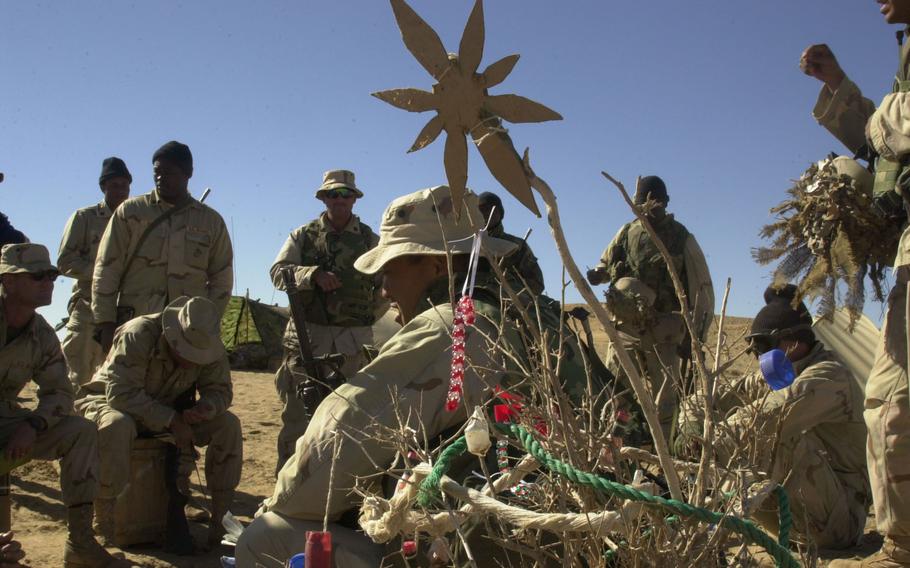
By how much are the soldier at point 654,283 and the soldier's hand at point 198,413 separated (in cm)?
290

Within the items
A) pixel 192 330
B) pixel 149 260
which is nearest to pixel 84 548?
pixel 192 330

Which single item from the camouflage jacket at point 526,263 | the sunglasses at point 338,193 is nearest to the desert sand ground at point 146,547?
the camouflage jacket at point 526,263

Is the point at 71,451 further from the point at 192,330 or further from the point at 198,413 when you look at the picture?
the point at 192,330

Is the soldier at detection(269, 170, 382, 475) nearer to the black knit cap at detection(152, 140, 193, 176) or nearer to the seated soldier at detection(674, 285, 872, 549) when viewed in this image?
the black knit cap at detection(152, 140, 193, 176)

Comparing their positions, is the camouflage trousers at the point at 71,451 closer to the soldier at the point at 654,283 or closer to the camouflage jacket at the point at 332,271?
the camouflage jacket at the point at 332,271

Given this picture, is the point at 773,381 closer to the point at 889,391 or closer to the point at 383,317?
the point at 889,391

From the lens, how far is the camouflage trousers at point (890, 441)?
2.88m

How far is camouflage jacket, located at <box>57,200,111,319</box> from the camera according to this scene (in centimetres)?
683

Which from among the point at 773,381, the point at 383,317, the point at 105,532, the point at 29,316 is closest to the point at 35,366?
the point at 29,316

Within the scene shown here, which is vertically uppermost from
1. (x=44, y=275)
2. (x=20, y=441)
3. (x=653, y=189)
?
(x=653, y=189)

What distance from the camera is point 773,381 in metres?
2.53

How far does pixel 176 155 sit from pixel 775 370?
4443 millimetres

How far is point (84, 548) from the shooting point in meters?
4.21

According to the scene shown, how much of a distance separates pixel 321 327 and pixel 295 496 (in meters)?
3.99
